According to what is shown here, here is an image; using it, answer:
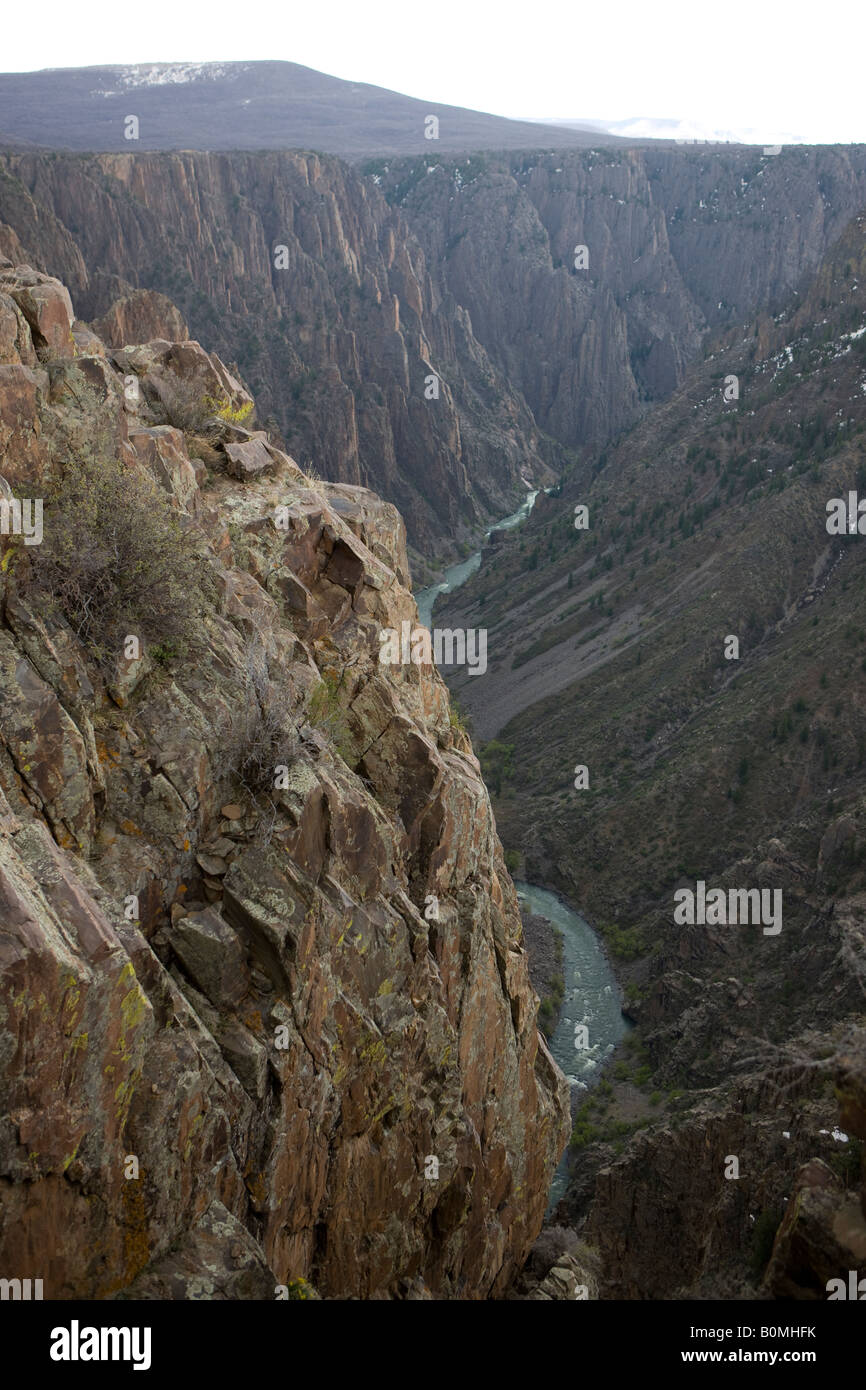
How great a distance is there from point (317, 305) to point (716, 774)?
111377 millimetres

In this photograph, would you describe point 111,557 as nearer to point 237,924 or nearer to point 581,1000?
point 237,924

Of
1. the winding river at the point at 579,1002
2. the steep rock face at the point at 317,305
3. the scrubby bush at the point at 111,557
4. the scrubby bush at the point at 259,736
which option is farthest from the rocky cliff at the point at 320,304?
the scrubby bush at the point at 259,736

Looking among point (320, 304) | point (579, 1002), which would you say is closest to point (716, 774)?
Result: point (579, 1002)

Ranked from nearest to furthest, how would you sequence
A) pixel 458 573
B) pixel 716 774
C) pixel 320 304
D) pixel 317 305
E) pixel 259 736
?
pixel 259 736, pixel 716 774, pixel 458 573, pixel 317 305, pixel 320 304

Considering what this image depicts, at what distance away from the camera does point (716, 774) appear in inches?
2276

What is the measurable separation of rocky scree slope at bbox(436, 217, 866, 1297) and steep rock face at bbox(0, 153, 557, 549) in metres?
35.1

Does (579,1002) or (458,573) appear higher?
(458,573)

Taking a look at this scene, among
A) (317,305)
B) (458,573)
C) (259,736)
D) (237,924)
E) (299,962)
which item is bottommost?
(299,962)

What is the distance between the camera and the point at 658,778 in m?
61.7

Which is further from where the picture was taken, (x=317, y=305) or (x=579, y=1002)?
(x=317, y=305)

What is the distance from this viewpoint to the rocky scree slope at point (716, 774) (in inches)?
1091

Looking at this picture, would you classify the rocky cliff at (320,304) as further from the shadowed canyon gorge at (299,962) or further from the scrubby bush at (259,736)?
the scrubby bush at (259,736)

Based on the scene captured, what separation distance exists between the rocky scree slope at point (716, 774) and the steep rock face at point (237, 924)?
5.55m
